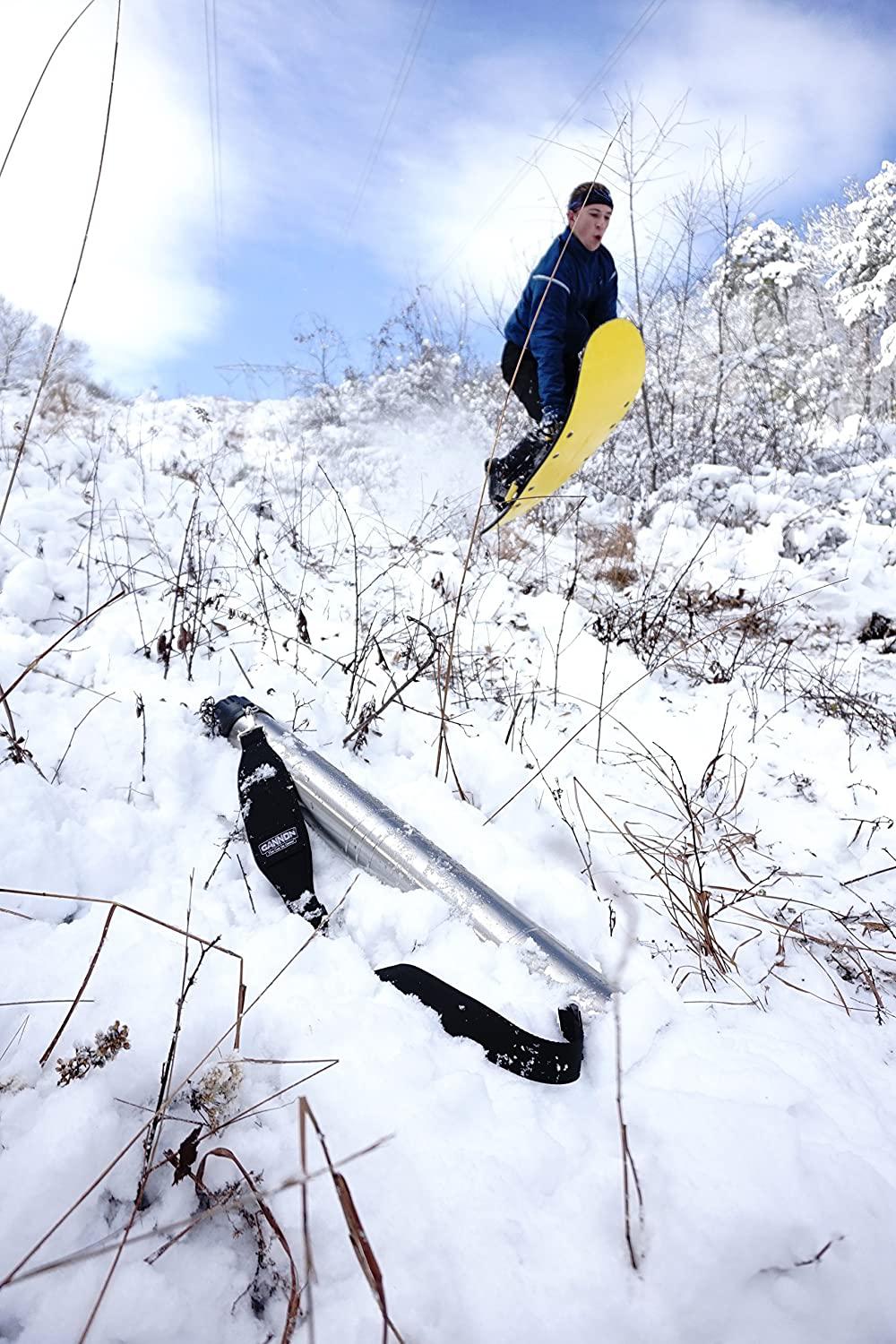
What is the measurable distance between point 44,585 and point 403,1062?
2.21 metres

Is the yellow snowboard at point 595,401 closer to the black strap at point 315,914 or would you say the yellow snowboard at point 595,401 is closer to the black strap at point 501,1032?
the black strap at point 315,914

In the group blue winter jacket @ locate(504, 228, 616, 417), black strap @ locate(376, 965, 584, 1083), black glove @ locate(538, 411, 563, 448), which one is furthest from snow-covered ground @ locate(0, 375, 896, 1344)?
blue winter jacket @ locate(504, 228, 616, 417)

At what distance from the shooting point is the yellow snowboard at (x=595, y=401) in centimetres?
393

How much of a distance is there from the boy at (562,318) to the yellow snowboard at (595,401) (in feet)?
0.27

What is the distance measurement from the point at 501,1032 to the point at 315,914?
416 millimetres

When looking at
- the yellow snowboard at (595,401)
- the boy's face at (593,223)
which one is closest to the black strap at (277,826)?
the yellow snowboard at (595,401)

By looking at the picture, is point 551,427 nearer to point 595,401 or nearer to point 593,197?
point 595,401

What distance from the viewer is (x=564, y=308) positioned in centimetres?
423

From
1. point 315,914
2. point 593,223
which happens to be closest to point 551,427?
point 593,223

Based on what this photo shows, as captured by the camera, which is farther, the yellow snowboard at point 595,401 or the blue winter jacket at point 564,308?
the blue winter jacket at point 564,308

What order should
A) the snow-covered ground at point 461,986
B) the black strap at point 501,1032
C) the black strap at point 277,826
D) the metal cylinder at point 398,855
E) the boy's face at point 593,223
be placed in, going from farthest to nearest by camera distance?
the boy's face at point 593,223 < the black strap at point 277,826 < the metal cylinder at point 398,855 < the black strap at point 501,1032 < the snow-covered ground at point 461,986

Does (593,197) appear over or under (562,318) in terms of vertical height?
over

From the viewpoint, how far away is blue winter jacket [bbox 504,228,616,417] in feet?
13.7

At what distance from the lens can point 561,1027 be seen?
1010mm
